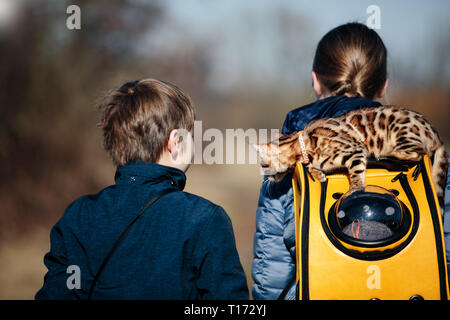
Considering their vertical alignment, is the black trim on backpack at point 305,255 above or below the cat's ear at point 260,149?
below

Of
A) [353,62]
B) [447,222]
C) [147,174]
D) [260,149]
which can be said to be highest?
[353,62]

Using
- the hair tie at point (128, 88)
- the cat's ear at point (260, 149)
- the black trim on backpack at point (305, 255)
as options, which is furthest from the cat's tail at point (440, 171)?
the hair tie at point (128, 88)

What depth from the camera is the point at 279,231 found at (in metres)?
1.70

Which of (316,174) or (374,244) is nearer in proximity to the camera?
(374,244)

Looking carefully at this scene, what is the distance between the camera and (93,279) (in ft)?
3.97

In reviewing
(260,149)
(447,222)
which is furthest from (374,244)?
(260,149)

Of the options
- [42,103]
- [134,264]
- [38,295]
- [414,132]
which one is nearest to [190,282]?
[134,264]

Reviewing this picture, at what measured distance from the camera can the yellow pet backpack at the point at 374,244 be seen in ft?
4.18

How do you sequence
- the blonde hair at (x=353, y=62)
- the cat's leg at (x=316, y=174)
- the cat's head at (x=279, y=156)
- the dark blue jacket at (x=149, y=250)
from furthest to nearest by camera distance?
the cat's head at (x=279, y=156), the blonde hair at (x=353, y=62), the cat's leg at (x=316, y=174), the dark blue jacket at (x=149, y=250)

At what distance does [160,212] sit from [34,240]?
4.28 m

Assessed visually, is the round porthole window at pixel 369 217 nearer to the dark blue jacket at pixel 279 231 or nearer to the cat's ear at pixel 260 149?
the dark blue jacket at pixel 279 231

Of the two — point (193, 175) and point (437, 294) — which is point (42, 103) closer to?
point (193, 175)

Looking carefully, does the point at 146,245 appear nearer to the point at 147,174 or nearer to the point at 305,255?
the point at 147,174

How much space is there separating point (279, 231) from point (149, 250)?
2.24 feet
